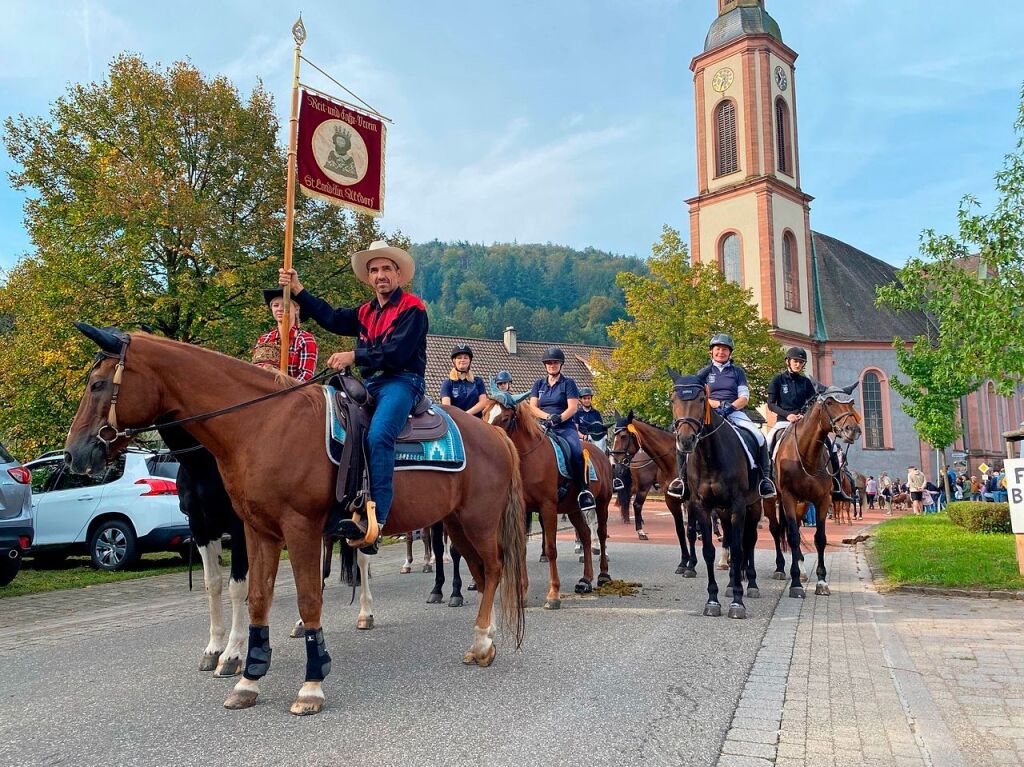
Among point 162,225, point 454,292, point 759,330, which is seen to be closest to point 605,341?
point 454,292

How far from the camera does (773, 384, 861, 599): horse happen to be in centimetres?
882

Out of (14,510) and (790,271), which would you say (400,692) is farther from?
(790,271)

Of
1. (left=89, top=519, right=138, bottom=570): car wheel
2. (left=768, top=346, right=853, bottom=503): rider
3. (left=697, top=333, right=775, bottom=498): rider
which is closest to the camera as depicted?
(left=697, top=333, right=775, bottom=498): rider

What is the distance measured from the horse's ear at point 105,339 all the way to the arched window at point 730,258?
4033cm

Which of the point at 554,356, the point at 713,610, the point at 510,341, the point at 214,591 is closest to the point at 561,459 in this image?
the point at 554,356

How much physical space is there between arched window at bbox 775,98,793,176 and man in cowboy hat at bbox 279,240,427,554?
1656 inches

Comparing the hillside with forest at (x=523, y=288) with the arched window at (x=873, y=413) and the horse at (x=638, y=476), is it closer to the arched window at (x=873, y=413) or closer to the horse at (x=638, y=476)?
the arched window at (x=873, y=413)

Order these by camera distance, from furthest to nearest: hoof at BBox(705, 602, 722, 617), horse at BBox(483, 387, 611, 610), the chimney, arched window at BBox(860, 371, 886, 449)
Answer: the chimney
arched window at BBox(860, 371, 886, 449)
horse at BBox(483, 387, 611, 610)
hoof at BBox(705, 602, 722, 617)

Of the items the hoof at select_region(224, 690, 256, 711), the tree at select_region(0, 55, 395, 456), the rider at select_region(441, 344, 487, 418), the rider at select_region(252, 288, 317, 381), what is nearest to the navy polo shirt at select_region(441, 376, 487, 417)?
the rider at select_region(441, 344, 487, 418)

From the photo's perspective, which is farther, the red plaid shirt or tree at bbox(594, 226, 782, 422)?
tree at bbox(594, 226, 782, 422)

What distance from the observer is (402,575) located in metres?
10.8

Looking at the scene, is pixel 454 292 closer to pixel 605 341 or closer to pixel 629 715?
pixel 605 341

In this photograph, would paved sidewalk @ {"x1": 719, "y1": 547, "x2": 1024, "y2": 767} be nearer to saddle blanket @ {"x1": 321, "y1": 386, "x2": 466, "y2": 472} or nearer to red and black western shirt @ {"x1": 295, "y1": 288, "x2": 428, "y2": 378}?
saddle blanket @ {"x1": 321, "y1": 386, "x2": 466, "y2": 472}

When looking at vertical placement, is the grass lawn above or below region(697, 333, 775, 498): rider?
below
